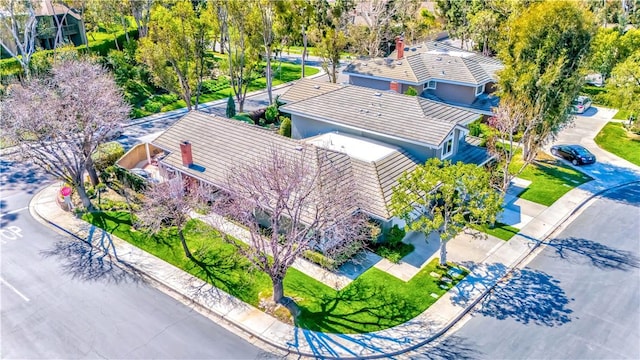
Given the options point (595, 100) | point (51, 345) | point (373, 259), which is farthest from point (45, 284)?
point (595, 100)

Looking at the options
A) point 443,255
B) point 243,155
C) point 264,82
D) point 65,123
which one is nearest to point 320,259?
point 443,255

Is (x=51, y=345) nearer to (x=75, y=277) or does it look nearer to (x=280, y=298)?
(x=75, y=277)

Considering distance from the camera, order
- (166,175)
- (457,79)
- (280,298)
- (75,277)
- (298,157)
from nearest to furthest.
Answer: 1. (280,298)
2. (75,277)
3. (298,157)
4. (166,175)
5. (457,79)

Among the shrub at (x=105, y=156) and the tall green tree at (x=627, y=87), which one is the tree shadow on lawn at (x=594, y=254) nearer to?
the tall green tree at (x=627, y=87)

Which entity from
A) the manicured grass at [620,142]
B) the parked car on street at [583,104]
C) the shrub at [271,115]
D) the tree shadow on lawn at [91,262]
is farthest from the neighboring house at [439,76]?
the tree shadow on lawn at [91,262]

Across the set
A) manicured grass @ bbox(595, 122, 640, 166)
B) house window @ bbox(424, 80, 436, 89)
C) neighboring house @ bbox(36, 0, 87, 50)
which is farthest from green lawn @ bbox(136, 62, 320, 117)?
manicured grass @ bbox(595, 122, 640, 166)

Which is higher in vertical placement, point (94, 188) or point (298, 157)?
point (298, 157)
